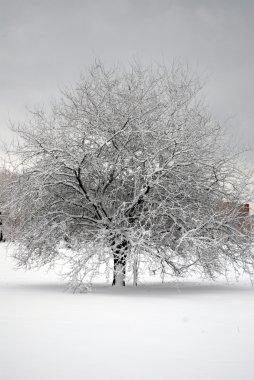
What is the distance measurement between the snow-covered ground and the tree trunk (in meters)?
1.41

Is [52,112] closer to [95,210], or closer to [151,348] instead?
[95,210]

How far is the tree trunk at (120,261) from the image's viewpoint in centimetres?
1525

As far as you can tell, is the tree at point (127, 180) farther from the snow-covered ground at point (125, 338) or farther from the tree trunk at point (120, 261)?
the snow-covered ground at point (125, 338)

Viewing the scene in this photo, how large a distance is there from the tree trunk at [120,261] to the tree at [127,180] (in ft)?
0.14

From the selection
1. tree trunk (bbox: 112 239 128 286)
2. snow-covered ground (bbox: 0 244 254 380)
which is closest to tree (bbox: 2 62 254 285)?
tree trunk (bbox: 112 239 128 286)

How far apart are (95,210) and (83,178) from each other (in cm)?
107

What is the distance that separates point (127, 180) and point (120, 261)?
2554 millimetres

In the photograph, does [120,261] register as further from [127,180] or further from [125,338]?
[125,338]

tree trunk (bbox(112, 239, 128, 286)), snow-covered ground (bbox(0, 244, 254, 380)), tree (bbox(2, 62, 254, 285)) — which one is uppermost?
tree (bbox(2, 62, 254, 285))

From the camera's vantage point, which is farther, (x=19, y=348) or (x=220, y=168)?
(x=220, y=168)

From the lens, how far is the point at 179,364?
6730mm

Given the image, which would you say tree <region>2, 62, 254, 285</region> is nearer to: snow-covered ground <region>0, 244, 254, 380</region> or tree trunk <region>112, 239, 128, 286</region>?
tree trunk <region>112, 239, 128, 286</region>

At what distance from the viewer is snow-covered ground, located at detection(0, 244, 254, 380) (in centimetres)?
638

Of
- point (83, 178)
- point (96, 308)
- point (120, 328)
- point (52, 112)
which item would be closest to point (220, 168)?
point (83, 178)
